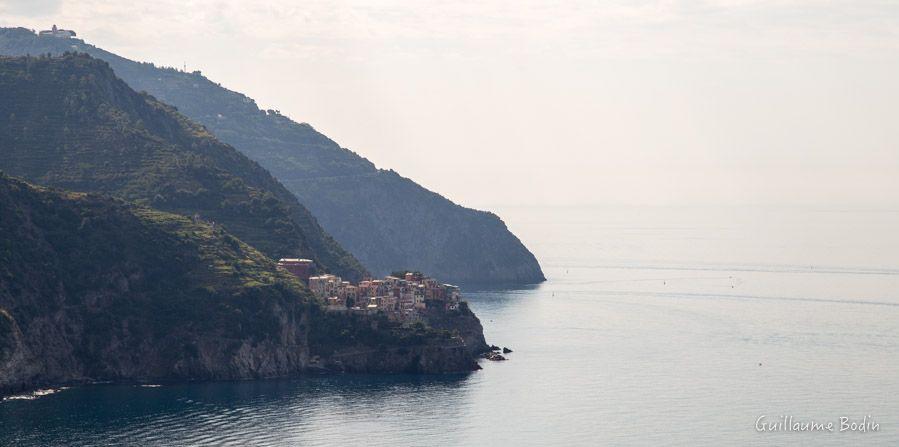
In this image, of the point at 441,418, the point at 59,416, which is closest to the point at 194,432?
the point at 59,416

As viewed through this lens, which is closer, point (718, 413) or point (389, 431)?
point (389, 431)

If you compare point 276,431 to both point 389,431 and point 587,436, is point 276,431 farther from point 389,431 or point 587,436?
point 587,436

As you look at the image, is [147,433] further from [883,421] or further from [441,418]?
[883,421]

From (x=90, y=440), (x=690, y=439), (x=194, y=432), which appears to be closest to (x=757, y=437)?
(x=690, y=439)

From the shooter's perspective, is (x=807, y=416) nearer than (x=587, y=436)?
No

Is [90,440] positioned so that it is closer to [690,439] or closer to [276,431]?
[276,431]

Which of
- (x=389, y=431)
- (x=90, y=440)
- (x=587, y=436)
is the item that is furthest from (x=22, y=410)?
(x=587, y=436)

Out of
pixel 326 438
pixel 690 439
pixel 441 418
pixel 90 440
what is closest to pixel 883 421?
pixel 690 439
